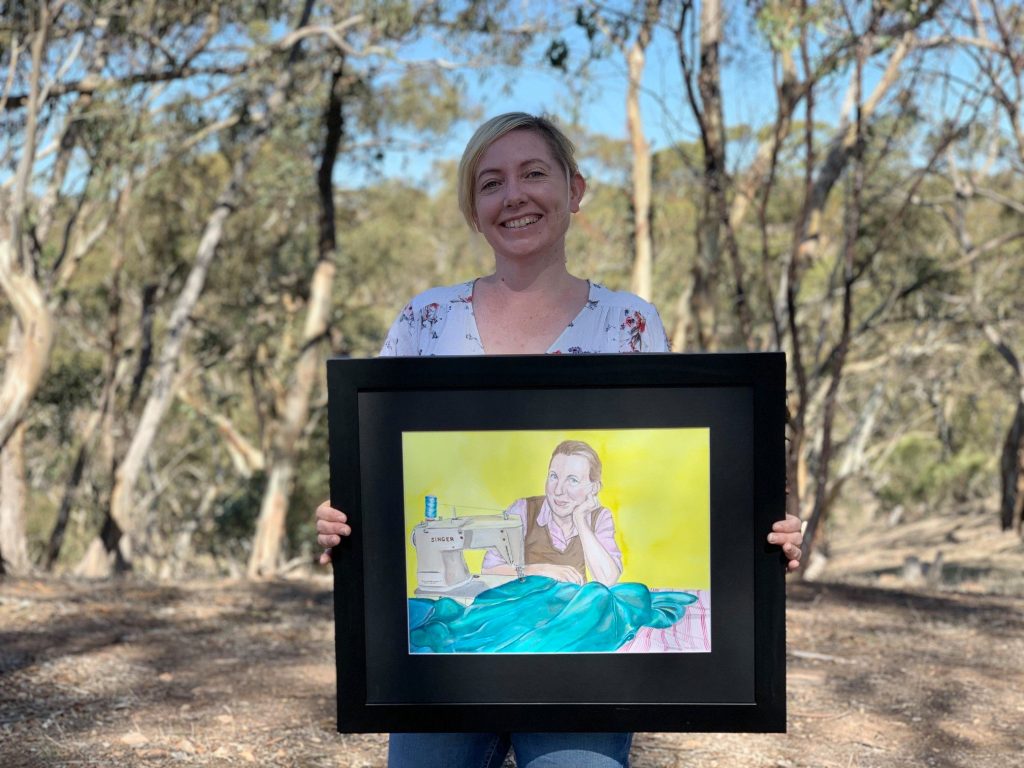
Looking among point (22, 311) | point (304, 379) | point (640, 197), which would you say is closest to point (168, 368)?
point (304, 379)

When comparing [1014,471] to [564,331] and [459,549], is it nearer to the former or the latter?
[564,331]

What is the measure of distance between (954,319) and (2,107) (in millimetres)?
9799

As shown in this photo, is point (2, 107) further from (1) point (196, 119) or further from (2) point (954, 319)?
(2) point (954, 319)

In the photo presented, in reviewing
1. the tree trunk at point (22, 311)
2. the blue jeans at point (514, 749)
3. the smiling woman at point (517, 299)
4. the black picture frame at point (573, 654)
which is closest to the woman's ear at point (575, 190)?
the smiling woman at point (517, 299)

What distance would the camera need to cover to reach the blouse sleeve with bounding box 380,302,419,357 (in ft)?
5.86

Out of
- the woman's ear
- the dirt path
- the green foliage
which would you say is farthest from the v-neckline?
the green foliage

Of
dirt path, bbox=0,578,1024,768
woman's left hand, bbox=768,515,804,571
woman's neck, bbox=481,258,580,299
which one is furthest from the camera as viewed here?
dirt path, bbox=0,578,1024,768

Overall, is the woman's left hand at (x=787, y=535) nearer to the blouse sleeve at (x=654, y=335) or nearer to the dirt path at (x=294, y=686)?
the blouse sleeve at (x=654, y=335)

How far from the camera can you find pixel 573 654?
1.51m

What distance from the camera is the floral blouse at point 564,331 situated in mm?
1702

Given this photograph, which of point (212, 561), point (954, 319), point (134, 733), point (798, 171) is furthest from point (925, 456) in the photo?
point (134, 733)

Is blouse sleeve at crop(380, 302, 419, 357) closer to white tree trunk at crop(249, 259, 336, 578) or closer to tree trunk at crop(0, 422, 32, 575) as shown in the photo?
white tree trunk at crop(249, 259, 336, 578)

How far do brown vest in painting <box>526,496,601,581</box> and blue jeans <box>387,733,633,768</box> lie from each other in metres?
0.24

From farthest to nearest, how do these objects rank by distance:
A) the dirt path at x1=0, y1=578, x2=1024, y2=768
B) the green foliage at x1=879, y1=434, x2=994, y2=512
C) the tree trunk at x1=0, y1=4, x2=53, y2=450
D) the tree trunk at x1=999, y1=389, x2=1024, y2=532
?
the green foliage at x1=879, y1=434, x2=994, y2=512 < the tree trunk at x1=999, y1=389, x2=1024, y2=532 < the tree trunk at x1=0, y1=4, x2=53, y2=450 < the dirt path at x1=0, y1=578, x2=1024, y2=768
